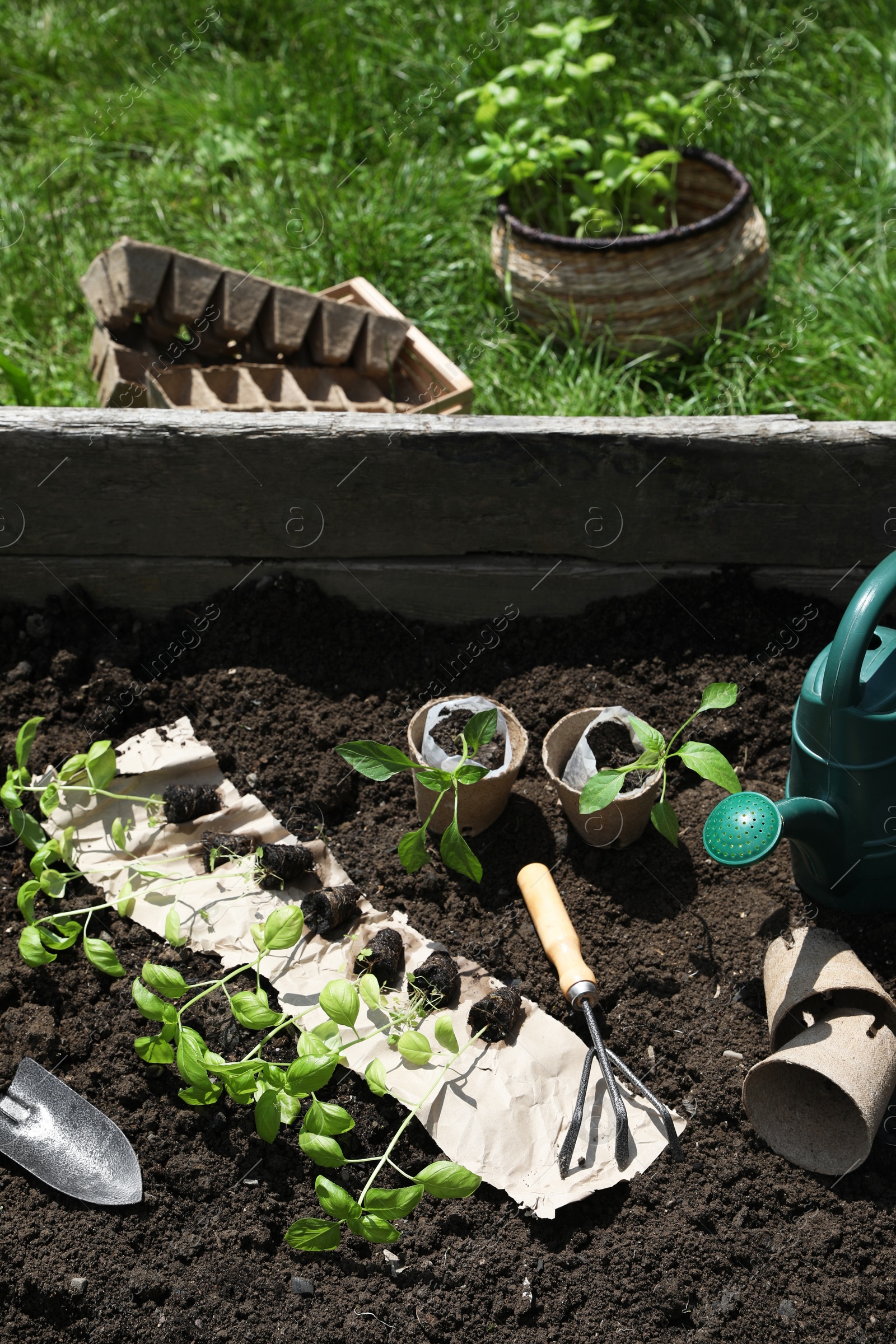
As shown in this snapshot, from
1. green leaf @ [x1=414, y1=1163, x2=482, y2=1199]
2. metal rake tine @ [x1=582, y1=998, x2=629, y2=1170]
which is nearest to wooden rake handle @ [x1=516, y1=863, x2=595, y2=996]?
metal rake tine @ [x1=582, y1=998, x2=629, y2=1170]

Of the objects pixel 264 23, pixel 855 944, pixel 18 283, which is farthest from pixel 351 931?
pixel 264 23

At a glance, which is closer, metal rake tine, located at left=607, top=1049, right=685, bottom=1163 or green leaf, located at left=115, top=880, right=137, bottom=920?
metal rake tine, located at left=607, top=1049, right=685, bottom=1163

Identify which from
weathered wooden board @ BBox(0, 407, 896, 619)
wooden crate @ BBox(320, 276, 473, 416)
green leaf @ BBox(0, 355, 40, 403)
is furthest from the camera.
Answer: wooden crate @ BBox(320, 276, 473, 416)

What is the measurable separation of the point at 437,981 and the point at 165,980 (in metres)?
0.45

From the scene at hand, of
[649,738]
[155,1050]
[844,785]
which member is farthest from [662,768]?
[155,1050]

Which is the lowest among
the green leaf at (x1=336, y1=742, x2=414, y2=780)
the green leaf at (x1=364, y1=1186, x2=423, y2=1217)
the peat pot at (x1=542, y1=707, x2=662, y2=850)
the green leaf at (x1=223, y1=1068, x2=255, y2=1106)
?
the peat pot at (x1=542, y1=707, x2=662, y2=850)

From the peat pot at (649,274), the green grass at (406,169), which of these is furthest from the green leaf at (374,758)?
the peat pot at (649,274)

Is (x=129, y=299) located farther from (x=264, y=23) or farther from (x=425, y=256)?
(x=264, y=23)

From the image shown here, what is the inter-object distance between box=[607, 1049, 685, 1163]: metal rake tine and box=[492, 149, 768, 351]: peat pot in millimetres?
2010

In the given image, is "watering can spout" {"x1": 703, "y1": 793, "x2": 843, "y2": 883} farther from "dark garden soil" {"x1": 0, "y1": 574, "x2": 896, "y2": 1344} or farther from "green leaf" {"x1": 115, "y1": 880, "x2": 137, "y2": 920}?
"green leaf" {"x1": 115, "y1": 880, "x2": 137, "y2": 920}

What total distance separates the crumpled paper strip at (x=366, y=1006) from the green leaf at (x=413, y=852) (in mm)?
155

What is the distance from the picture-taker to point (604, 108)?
3.33 metres

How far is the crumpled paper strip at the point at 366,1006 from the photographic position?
5.24 feet

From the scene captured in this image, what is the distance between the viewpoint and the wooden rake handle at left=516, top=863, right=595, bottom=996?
5.60ft
